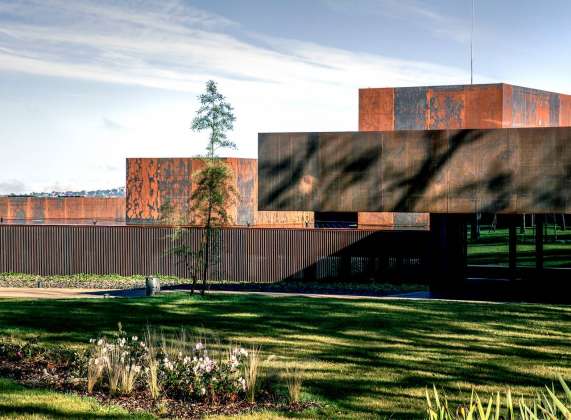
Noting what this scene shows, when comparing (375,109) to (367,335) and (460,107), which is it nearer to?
(460,107)

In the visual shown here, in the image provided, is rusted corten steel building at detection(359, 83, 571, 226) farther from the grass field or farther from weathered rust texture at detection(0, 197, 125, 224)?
weathered rust texture at detection(0, 197, 125, 224)

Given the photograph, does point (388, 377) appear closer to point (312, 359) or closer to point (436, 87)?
point (312, 359)

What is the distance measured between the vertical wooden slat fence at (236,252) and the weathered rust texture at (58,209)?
91.5ft

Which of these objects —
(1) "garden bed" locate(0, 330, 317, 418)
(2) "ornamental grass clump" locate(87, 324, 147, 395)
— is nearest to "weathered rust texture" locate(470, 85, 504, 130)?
(1) "garden bed" locate(0, 330, 317, 418)

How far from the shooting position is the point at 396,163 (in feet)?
68.4

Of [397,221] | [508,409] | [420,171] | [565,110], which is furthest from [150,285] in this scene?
[565,110]

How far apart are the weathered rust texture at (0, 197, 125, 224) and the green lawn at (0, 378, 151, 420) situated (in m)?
63.8

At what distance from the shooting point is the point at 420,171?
20719 mm

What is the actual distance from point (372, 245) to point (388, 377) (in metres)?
29.0

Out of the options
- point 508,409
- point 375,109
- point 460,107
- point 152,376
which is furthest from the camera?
point 375,109

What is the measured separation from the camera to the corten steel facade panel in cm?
2003

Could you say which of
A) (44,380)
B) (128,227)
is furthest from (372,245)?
(44,380)

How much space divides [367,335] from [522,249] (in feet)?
52.4

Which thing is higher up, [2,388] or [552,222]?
[552,222]
